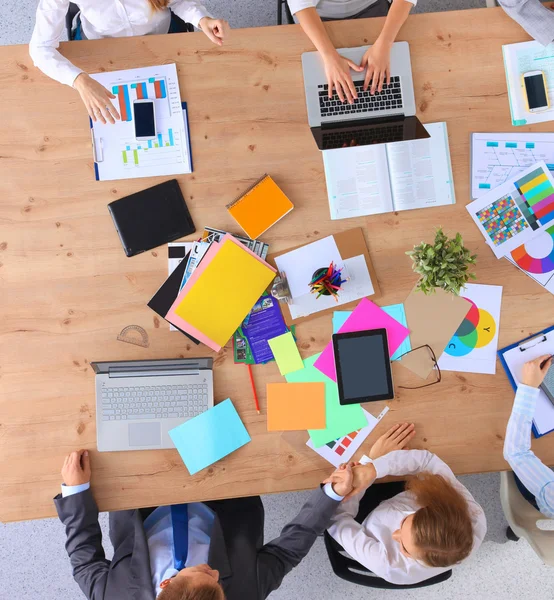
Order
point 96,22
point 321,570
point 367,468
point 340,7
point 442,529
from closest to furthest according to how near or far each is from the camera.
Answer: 1. point 442,529
2. point 367,468
3. point 96,22
4. point 340,7
5. point 321,570

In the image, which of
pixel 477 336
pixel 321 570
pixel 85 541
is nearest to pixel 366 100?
pixel 477 336

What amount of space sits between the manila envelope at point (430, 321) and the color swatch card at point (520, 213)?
21 cm

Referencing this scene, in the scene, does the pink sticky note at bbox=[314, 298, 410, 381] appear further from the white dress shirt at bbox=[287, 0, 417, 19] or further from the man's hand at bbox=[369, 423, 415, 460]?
the white dress shirt at bbox=[287, 0, 417, 19]

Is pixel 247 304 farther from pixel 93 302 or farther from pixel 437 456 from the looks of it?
pixel 437 456

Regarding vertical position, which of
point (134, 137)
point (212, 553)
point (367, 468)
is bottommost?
point (212, 553)

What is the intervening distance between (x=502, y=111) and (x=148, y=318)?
4.17 ft

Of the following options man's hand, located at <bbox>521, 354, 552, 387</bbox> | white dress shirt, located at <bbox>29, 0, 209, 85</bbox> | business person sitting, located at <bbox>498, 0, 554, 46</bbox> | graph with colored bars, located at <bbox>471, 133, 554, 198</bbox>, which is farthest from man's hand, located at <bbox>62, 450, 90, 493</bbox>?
business person sitting, located at <bbox>498, 0, 554, 46</bbox>

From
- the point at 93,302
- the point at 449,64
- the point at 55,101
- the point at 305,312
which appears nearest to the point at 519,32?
the point at 449,64

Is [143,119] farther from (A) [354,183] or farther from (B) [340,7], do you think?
(B) [340,7]

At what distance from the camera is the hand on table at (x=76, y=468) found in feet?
4.50

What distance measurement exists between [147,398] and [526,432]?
1.12 meters

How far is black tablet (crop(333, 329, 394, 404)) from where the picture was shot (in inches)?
56.8

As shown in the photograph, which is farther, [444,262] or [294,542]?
[294,542]

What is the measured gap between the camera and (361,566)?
1.48 metres
